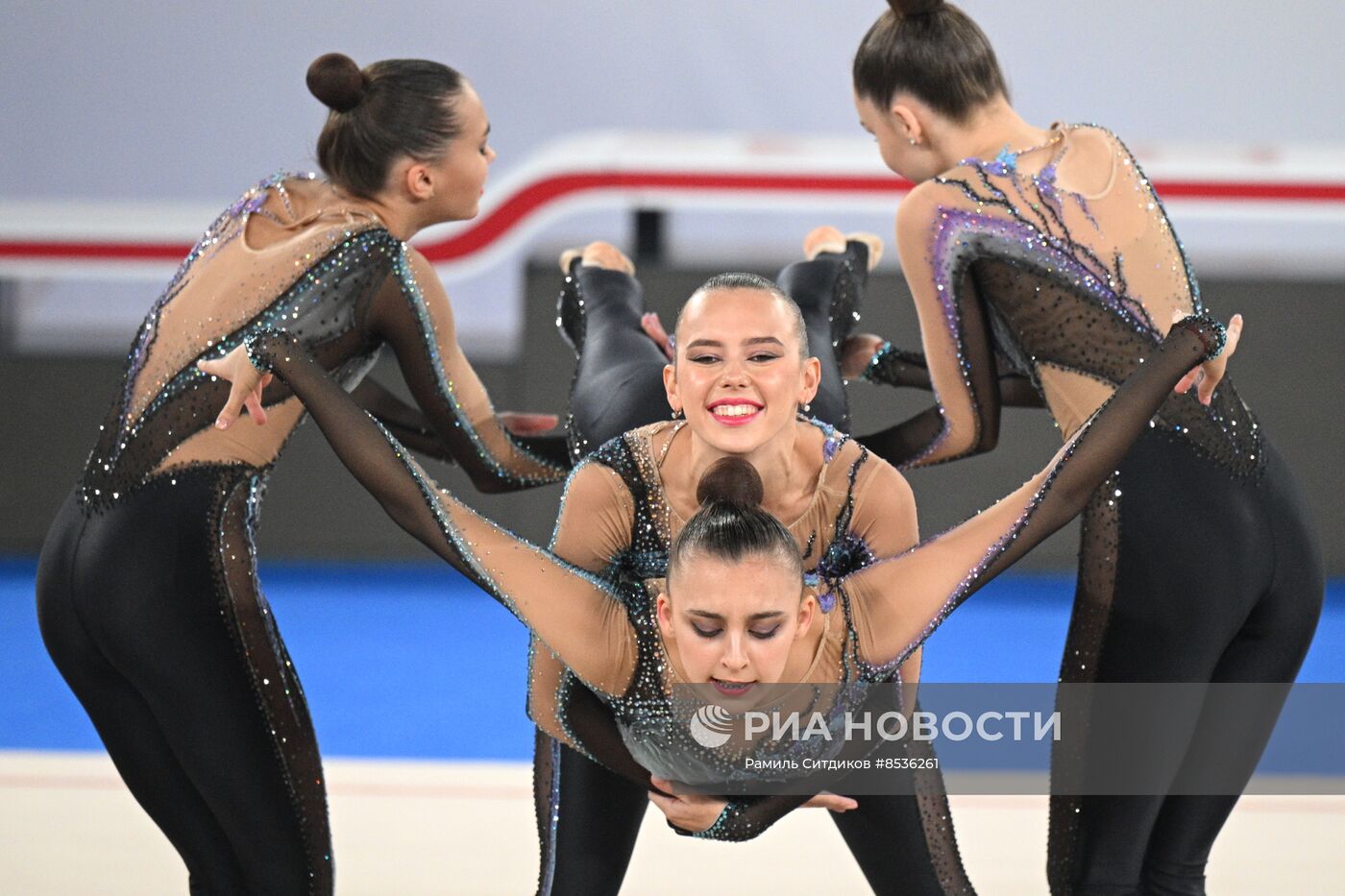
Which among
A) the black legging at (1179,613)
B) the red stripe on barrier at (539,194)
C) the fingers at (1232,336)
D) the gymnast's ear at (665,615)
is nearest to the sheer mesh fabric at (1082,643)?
the black legging at (1179,613)

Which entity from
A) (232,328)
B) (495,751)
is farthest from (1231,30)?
(232,328)

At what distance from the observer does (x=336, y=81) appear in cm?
236

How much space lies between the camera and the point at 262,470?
2.28m

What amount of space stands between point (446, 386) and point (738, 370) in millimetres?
614

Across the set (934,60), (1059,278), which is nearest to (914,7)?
(934,60)

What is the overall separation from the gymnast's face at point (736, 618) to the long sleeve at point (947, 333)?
521 mm

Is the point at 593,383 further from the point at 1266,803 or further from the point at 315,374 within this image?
the point at 1266,803

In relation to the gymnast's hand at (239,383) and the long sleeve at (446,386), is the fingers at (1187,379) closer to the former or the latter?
the long sleeve at (446,386)

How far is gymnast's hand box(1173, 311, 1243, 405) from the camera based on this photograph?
6.66 feet

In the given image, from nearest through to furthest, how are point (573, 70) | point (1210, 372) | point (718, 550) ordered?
point (718, 550)
point (1210, 372)
point (573, 70)

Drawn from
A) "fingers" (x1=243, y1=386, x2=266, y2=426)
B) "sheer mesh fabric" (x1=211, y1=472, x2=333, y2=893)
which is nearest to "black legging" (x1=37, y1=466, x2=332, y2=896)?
"sheer mesh fabric" (x1=211, y1=472, x2=333, y2=893)

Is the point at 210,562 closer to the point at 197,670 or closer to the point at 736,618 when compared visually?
the point at 197,670

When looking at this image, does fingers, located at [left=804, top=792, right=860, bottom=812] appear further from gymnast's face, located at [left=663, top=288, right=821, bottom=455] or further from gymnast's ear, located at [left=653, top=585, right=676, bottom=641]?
gymnast's face, located at [left=663, top=288, right=821, bottom=455]

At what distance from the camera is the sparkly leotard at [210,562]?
85.8 inches
